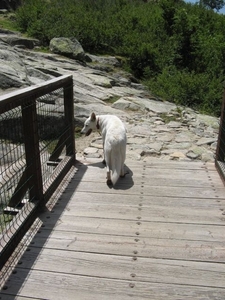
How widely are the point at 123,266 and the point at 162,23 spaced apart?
18951 mm

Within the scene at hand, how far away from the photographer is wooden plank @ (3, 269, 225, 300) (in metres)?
2.60

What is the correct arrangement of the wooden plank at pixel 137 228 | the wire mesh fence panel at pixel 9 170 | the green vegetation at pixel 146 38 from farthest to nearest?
the green vegetation at pixel 146 38 → the wooden plank at pixel 137 228 → the wire mesh fence panel at pixel 9 170

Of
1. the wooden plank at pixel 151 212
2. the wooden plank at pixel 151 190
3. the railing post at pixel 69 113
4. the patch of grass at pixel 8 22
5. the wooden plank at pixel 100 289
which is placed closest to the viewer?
the wooden plank at pixel 100 289

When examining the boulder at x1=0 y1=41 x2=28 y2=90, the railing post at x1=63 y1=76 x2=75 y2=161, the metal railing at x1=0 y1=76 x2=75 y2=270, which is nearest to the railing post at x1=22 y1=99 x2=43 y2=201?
the metal railing at x1=0 y1=76 x2=75 y2=270

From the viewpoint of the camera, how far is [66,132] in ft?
16.4

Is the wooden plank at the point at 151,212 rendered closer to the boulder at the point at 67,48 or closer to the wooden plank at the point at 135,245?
the wooden plank at the point at 135,245

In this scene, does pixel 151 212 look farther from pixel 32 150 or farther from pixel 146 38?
pixel 146 38

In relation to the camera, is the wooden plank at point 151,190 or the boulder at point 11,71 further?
the boulder at point 11,71

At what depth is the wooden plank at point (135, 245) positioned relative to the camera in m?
3.09

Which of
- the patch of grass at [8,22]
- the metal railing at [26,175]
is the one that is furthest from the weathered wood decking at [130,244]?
the patch of grass at [8,22]

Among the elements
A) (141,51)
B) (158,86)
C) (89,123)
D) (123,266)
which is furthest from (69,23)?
(123,266)

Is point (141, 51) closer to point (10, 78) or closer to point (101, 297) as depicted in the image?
point (10, 78)

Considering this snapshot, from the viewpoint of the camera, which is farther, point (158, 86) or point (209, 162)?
point (158, 86)

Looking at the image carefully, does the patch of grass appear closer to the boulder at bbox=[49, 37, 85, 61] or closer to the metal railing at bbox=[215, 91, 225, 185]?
the boulder at bbox=[49, 37, 85, 61]
